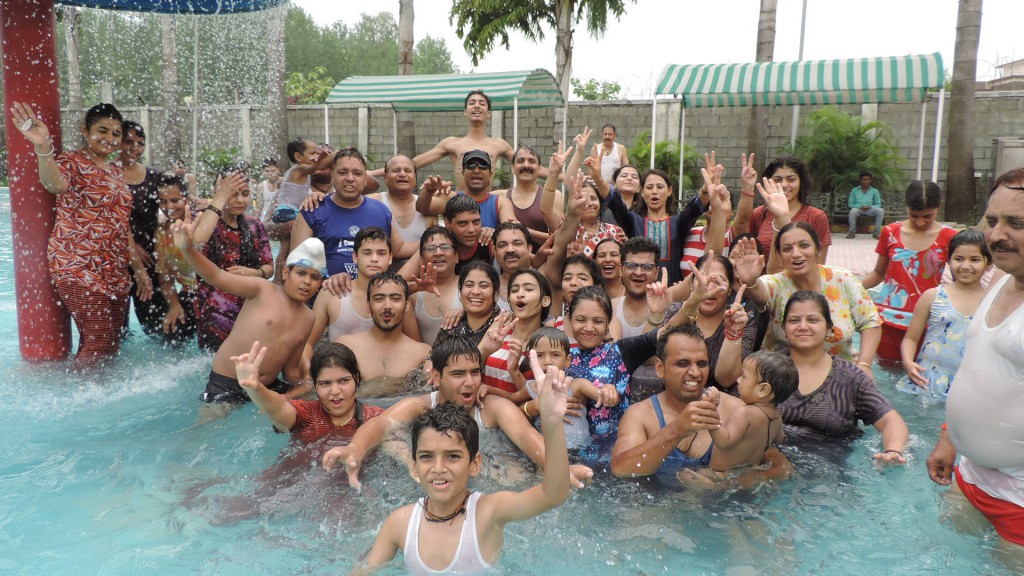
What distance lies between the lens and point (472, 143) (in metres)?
7.28

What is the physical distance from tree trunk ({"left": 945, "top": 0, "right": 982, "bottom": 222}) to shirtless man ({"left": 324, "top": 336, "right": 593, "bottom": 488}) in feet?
42.6

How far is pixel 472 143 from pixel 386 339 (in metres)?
2.81

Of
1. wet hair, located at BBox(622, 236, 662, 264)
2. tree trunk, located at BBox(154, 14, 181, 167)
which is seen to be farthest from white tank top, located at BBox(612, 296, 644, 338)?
tree trunk, located at BBox(154, 14, 181, 167)

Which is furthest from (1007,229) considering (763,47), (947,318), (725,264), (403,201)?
(763,47)

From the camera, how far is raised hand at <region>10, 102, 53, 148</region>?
5449 millimetres

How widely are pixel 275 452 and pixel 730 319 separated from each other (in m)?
2.97

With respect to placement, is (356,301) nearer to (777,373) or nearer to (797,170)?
(777,373)

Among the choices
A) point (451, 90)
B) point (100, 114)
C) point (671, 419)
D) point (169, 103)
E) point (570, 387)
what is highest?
point (169, 103)

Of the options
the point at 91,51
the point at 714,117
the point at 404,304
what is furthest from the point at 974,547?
the point at 91,51

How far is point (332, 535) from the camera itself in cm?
385

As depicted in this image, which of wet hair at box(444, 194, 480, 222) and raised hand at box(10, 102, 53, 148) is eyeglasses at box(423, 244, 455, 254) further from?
raised hand at box(10, 102, 53, 148)

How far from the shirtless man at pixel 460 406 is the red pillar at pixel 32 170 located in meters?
3.47

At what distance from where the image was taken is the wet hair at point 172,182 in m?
6.24

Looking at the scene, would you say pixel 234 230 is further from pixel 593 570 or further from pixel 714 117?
pixel 714 117
